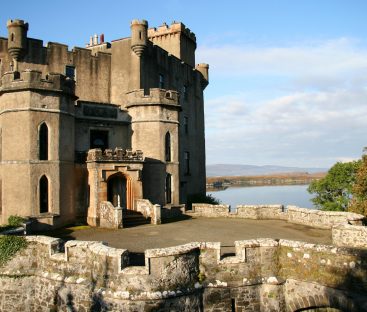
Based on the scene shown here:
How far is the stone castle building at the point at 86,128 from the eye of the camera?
767 inches

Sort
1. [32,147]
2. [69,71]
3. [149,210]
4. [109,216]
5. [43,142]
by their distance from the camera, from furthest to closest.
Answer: [69,71] < [149,210] < [109,216] < [43,142] < [32,147]

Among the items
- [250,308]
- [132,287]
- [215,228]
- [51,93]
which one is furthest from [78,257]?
[51,93]

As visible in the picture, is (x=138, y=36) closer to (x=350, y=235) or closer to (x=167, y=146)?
(x=167, y=146)

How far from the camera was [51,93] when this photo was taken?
20.1 metres

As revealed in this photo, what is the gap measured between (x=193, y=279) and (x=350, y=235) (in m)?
6.05

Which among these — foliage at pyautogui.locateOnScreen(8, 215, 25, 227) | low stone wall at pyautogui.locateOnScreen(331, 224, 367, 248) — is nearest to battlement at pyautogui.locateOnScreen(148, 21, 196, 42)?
foliage at pyautogui.locateOnScreen(8, 215, 25, 227)

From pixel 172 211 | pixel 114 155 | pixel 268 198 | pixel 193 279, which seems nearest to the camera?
pixel 193 279

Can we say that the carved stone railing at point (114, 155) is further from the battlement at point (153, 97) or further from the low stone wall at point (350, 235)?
the low stone wall at point (350, 235)

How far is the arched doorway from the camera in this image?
2272cm

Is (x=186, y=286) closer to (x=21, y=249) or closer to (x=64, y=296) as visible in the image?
(x=64, y=296)

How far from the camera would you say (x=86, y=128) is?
23.7 metres

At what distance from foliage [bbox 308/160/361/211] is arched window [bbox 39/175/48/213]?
25.5 metres

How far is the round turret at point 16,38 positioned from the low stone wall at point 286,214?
14532mm

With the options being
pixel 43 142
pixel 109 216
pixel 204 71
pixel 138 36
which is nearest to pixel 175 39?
pixel 204 71
